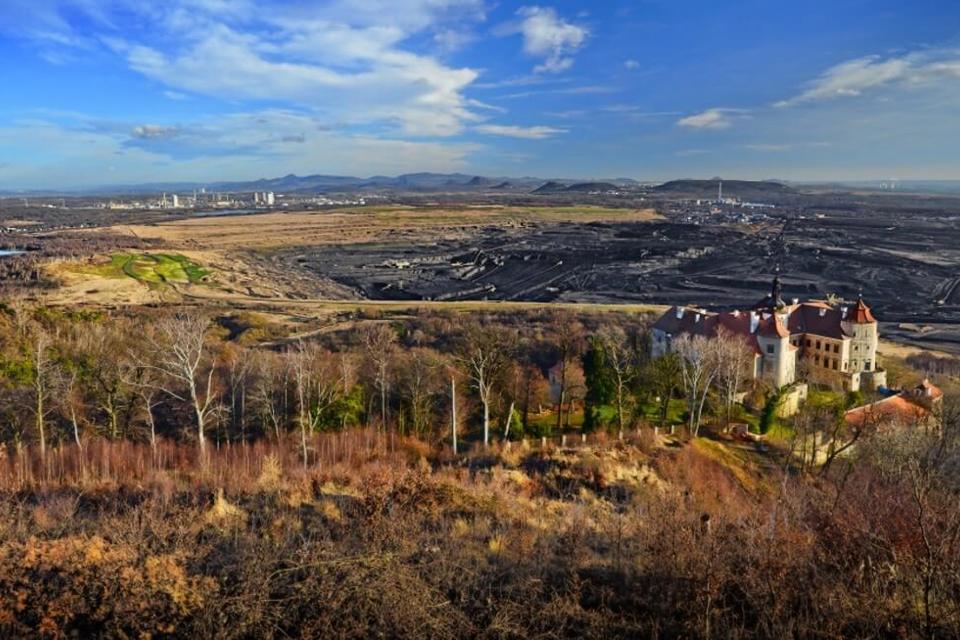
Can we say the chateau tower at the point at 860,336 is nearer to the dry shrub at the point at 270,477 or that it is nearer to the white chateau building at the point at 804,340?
the white chateau building at the point at 804,340

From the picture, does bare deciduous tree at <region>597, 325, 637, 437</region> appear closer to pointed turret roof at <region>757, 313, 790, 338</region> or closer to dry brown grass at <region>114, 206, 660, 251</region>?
pointed turret roof at <region>757, 313, 790, 338</region>

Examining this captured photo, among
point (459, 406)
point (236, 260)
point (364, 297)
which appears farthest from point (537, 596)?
point (236, 260)

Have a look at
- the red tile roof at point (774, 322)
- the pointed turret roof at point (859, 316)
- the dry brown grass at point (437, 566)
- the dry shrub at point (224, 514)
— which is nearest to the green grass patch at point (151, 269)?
the red tile roof at point (774, 322)

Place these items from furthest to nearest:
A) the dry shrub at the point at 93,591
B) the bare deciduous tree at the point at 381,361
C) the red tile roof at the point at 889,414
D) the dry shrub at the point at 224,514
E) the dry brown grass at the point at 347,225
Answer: the dry brown grass at the point at 347,225, the red tile roof at the point at 889,414, the bare deciduous tree at the point at 381,361, the dry shrub at the point at 224,514, the dry shrub at the point at 93,591

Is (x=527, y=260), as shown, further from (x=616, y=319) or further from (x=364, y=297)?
(x=616, y=319)

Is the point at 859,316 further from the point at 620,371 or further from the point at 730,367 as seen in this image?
the point at 620,371

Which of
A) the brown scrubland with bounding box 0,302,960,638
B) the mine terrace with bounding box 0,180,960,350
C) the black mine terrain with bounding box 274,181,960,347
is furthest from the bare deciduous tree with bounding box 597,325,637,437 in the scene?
the black mine terrain with bounding box 274,181,960,347
